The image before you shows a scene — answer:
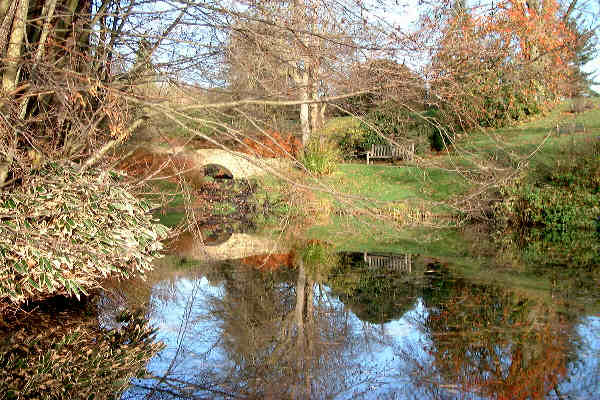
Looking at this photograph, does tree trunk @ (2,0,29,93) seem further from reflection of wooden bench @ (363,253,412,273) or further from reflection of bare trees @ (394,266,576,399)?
reflection of wooden bench @ (363,253,412,273)

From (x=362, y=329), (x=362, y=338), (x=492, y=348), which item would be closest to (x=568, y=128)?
(x=362, y=329)

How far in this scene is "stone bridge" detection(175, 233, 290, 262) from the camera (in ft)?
34.5

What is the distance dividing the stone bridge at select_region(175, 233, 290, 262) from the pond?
81cm

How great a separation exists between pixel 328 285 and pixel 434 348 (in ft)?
9.56

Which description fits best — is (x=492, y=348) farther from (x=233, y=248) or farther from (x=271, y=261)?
(x=233, y=248)

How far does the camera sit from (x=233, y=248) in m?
11.4

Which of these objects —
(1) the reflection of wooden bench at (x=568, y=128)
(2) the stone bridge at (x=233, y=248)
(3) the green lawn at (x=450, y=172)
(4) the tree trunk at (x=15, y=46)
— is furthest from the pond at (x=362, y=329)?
(1) the reflection of wooden bench at (x=568, y=128)

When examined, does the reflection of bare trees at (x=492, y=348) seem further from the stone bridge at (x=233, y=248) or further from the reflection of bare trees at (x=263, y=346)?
the stone bridge at (x=233, y=248)

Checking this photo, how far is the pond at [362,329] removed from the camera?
4.30 m

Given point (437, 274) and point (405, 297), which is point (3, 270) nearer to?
point (405, 297)

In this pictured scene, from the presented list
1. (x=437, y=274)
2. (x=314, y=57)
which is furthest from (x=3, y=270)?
(x=437, y=274)

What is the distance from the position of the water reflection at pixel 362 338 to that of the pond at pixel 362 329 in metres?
0.01

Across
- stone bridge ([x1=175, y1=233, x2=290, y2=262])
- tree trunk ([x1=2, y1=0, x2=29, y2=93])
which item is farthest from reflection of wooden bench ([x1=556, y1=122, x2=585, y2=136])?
tree trunk ([x1=2, y1=0, x2=29, y2=93])

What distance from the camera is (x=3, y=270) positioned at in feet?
18.7
